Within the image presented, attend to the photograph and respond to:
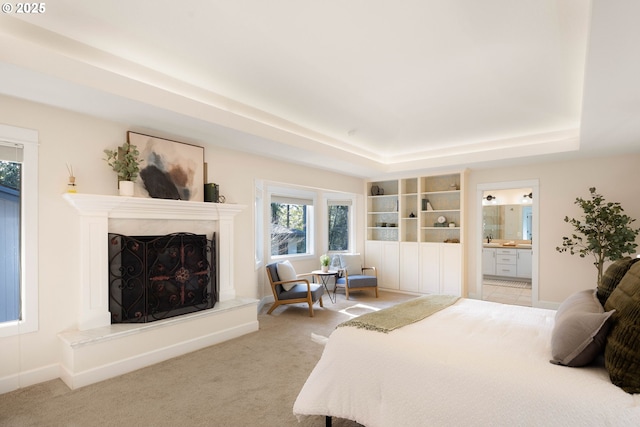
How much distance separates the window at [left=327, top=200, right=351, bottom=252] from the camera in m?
7.29

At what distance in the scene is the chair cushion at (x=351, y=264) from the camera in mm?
6363

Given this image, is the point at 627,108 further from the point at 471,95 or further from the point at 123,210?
the point at 123,210

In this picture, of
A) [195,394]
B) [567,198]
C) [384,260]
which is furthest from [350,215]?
[195,394]

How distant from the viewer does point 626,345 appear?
55.8 inches

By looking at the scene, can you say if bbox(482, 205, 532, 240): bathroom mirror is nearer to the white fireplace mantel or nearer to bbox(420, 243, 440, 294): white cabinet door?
bbox(420, 243, 440, 294): white cabinet door

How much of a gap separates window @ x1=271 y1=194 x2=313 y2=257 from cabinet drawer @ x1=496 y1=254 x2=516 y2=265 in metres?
4.65

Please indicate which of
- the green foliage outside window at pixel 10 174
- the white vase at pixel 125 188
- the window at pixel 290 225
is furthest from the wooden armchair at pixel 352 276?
the green foliage outside window at pixel 10 174

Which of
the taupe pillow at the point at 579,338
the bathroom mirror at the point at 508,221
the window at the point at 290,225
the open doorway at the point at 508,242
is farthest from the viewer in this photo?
the bathroom mirror at the point at 508,221

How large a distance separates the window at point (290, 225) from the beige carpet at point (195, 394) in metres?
2.84

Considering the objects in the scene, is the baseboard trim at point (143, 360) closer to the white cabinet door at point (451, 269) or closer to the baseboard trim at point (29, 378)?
the baseboard trim at point (29, 378)

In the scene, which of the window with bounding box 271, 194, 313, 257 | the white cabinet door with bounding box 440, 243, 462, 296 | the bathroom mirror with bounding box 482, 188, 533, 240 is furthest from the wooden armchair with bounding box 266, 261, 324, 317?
the bathroom mirror with bounding box 482, 188, 533, 240

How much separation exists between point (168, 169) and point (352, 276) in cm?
374

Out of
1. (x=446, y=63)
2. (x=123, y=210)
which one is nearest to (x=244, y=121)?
(x=123, y=210)

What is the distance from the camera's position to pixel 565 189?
5164mm
